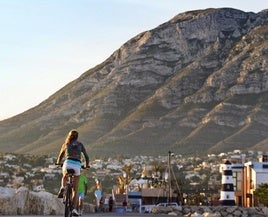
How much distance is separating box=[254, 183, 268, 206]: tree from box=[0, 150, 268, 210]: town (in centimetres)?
815

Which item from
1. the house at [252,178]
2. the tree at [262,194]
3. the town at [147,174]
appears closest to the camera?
the tree at [262,194]

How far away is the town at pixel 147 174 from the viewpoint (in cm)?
9031

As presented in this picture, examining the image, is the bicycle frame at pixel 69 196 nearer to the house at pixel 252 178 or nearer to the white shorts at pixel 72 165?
the white shorts at pixel 72 165

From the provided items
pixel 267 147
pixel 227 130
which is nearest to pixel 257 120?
pixel 227 130

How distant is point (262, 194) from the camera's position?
68875mm

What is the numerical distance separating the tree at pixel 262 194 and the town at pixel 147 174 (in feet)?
26.7

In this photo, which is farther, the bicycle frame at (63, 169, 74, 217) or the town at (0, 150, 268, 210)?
the town at (0, 150, 268, 210)

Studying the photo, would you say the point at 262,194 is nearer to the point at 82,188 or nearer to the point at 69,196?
the point at 82,188

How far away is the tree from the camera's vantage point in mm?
68312

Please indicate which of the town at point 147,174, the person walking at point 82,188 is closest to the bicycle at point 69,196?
the person walking at point 82,188

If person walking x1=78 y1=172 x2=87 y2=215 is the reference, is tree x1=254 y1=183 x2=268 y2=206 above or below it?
above

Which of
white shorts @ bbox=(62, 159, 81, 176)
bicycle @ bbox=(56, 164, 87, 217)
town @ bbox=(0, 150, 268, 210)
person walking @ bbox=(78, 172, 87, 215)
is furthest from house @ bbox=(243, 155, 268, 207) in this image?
white shorts @ bbox=(62, 159, 81, 176)

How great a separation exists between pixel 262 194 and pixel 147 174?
74.3 meters

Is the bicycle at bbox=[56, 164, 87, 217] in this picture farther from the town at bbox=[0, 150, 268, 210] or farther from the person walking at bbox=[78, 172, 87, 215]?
the town at bbox=[0, 150, 268, 210]
